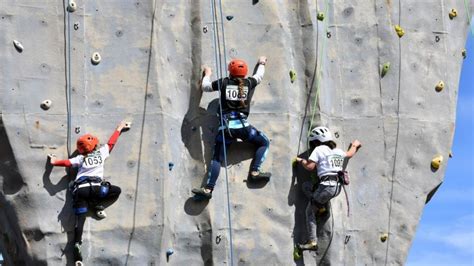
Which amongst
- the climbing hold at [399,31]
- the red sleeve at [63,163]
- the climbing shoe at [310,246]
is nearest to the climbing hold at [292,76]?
the climbing hold at [399,31]

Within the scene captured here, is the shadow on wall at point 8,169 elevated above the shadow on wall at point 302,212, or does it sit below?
above

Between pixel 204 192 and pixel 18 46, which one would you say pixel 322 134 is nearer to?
pixel 204 192

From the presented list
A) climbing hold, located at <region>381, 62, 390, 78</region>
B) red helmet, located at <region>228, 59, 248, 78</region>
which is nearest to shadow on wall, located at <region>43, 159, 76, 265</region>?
red helmet, located at <region>228, 59, 248, 78</region>

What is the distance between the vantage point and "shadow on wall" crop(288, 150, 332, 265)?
394 inches

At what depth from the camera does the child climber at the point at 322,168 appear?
32.0 feet

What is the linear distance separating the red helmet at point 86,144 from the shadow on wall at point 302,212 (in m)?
1.93

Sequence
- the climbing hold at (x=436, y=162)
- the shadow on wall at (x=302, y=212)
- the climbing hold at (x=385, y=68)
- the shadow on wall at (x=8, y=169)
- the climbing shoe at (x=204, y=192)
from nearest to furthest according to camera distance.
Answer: the shadow on wall at (x=8, y=169) → the climbing shoe at (x=204, y=192) → the shadow on wall at (x=302, y=212) → the climbing hold at (x=436, y=162) → the climbing hold at (x=385, y=68)

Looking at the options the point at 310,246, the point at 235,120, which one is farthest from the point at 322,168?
the point at 235,120

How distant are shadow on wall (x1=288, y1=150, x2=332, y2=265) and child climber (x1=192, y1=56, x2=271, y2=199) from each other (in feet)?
1.05

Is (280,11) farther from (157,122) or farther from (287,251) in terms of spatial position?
(287,251)

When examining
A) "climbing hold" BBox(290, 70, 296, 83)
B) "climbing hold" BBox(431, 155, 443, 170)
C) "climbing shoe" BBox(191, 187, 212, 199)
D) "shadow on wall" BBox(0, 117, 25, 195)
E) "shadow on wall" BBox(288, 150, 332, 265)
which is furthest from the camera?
"climbing hold" BBox(431, 155, 443, 170)

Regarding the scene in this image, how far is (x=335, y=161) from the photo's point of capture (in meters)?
9.78

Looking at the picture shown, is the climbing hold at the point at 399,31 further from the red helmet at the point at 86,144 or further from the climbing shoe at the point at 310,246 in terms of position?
the red helmet at the point at 86,144

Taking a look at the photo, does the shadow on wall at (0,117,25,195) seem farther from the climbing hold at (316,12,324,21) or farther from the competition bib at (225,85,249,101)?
the climbing hold at (316,12,324,21)
